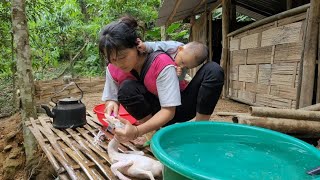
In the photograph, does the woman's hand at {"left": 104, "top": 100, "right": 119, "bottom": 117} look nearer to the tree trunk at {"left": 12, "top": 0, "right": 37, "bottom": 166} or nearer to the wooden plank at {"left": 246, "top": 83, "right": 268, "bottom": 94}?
the tree trunk at {"left": 12, "top": 0, "right": 37, "bottom": 166}

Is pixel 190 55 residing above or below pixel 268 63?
above

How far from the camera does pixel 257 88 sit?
3.95 metres

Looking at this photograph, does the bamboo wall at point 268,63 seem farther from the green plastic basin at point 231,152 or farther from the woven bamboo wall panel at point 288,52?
the green plastic basin at point 231,152

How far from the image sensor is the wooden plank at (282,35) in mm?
2994

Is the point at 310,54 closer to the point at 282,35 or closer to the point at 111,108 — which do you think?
the point at 282,35

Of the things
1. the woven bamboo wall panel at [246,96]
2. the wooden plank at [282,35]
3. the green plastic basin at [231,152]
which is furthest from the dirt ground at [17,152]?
the green plastic basin at [231,152]

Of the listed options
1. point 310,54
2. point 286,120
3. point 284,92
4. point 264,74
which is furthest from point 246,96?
point 286,120

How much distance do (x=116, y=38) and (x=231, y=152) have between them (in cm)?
80

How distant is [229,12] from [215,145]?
13.7ft

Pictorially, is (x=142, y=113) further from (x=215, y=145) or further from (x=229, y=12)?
(x=229, y=12)

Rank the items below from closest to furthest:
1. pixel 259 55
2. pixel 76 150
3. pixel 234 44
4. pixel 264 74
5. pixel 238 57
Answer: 1. pixel 76 150
2. pixel 264 74
3. pixel 259 55
4. pixel 238 57
5. pixel 234 44

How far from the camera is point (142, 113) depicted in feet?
6.07

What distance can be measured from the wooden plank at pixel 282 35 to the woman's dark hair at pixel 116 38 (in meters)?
2.19

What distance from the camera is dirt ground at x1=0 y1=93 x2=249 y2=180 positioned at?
11.4 feet
